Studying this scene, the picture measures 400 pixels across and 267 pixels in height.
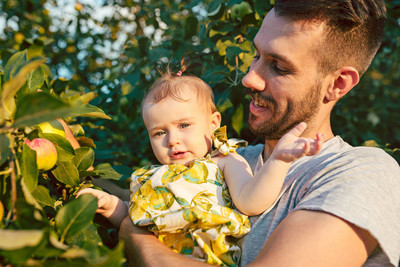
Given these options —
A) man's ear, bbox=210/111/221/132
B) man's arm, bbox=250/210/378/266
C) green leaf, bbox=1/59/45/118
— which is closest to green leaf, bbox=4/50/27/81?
green leaf, bbox=1/59/45/118

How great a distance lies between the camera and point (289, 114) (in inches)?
58.9

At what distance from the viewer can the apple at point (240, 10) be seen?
6.68ft

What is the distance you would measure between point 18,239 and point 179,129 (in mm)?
841

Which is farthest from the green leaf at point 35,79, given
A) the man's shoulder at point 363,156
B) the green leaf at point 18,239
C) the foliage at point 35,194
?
the man's shoulder at point 363,156

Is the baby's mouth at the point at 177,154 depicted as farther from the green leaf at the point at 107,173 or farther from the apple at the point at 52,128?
the apple at the point at 52,128

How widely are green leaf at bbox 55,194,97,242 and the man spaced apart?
366 mm

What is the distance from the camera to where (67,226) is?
835 mm

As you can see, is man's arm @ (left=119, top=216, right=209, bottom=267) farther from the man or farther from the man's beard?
the man's beard

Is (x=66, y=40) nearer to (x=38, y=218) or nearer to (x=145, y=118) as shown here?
(x=145, y=118)

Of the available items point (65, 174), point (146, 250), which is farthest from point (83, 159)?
point (146, 250)

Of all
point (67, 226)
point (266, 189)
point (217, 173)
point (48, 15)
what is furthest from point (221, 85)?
point (48, 15)

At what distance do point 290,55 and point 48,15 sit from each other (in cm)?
330

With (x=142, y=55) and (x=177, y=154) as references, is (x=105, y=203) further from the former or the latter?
(x=142, y=55)

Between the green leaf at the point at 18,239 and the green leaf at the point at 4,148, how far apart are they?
23 cm
